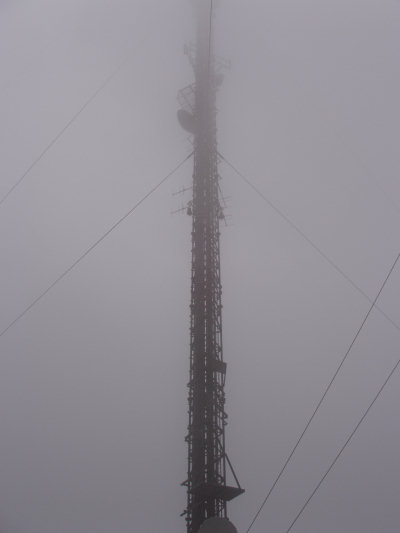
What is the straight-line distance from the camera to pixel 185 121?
18.8 meters

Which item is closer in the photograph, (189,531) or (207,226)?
(189,531)

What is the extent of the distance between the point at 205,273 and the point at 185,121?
26.9 feet

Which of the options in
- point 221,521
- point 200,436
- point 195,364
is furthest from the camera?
point 195,364

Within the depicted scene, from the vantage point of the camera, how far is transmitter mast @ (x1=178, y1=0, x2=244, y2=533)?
12.0 m

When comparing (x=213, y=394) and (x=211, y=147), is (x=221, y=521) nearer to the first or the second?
(x=213, y=394)

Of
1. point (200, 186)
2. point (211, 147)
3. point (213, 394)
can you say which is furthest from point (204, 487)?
point (211, 147)

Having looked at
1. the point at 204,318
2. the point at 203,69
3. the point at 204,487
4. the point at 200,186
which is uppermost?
the point at 203,69

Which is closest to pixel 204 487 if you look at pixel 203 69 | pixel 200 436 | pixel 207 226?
pixel 200 436

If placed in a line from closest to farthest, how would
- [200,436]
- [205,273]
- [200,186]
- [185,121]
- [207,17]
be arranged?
[200,436]
[205,273]
[200,186]
[185,121]
[207,17]

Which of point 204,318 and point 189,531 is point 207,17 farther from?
point 189,531

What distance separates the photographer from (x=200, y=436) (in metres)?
12.5

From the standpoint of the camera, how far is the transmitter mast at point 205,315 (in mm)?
12049

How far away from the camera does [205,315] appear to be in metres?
14.4

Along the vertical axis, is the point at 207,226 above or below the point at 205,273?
above
